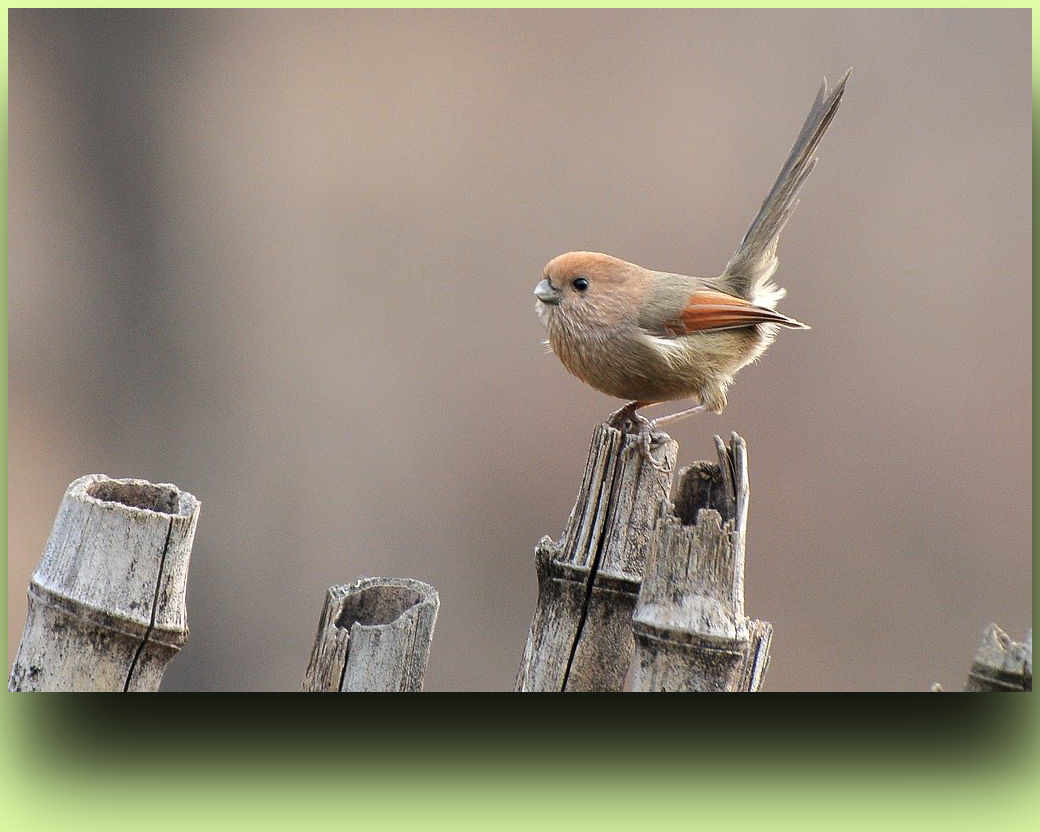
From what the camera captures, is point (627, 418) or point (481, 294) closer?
point (627, 418)

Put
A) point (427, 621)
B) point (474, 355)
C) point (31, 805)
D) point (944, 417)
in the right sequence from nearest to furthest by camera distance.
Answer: point (427, 621), point (31, 805), point (944, 417), point (474, 355)

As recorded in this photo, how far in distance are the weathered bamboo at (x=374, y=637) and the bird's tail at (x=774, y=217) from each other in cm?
113

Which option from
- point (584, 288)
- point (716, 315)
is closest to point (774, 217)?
Answer: point (716, 315)

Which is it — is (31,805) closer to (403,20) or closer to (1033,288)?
(403,20)

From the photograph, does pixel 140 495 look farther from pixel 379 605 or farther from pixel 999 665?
pixel 999 665

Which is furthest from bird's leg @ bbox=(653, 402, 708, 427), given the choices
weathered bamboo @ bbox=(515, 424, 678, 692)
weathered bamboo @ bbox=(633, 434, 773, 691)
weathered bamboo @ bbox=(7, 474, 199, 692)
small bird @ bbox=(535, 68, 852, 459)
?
weathered bamboo @ bbox=(7, 474, 199, 692)

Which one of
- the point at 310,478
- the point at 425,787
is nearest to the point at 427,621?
the point at 425,787

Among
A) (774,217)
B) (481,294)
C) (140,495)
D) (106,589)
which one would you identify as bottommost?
(106,589)

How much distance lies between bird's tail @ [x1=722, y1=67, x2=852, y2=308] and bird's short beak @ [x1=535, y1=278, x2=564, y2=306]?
1.75ft

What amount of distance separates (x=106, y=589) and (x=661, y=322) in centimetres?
128

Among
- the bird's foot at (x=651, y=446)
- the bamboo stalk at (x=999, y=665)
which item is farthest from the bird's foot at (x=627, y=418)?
the bamboo stalk at (x=999, y=665)

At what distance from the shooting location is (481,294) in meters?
3.34

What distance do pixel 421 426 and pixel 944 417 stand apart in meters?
1.45

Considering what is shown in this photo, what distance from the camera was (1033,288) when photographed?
2748 mm
